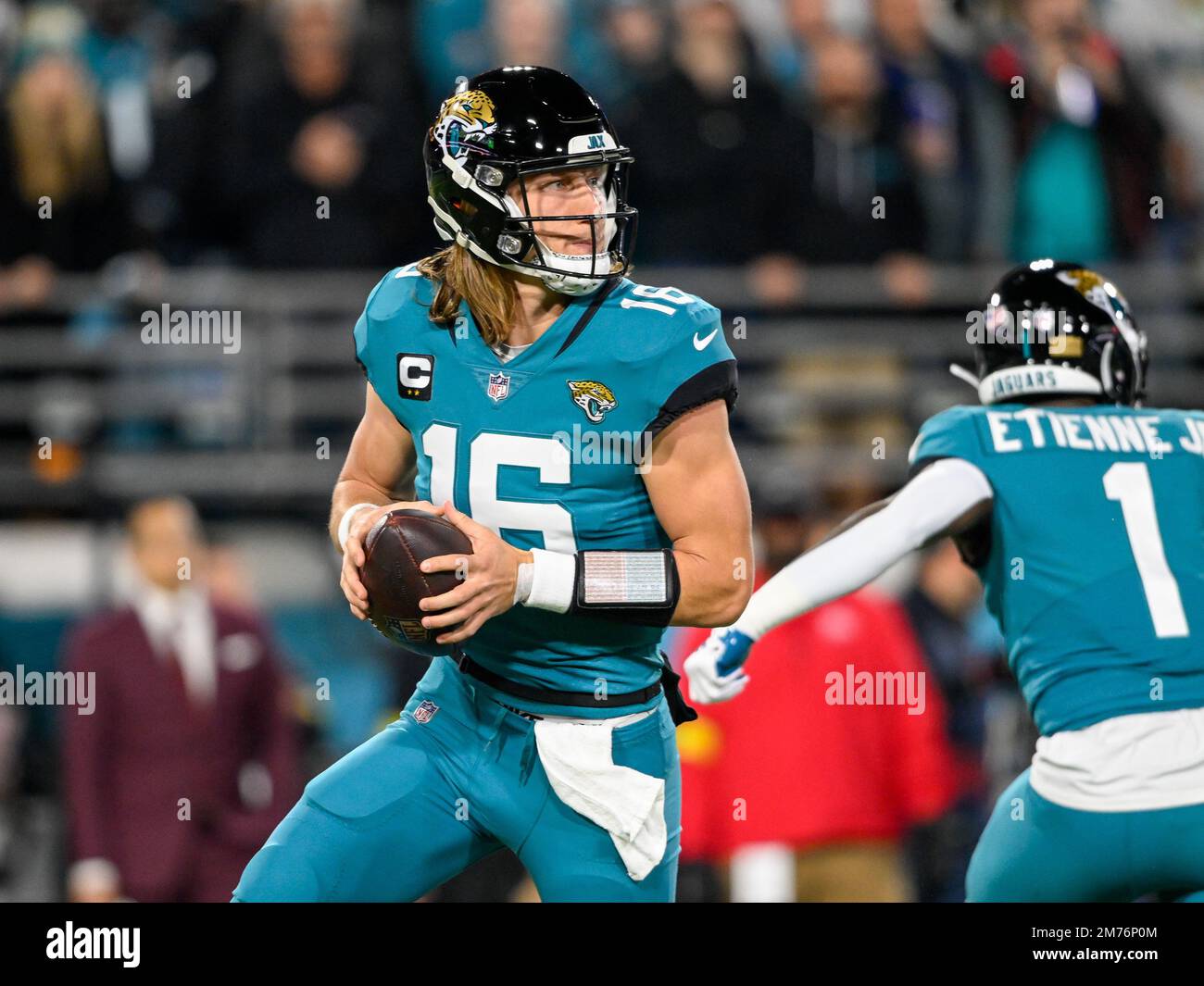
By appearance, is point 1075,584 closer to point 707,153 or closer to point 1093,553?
point 1093,553

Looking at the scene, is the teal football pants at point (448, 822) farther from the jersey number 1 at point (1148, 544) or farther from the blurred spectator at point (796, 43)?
the blurred spectator at point (796, 43)

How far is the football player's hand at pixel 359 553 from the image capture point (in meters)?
3.48

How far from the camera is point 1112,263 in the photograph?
7887mm

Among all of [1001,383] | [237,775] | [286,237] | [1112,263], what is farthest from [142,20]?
[1001,383]

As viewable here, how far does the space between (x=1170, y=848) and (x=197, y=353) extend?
16.3 feet

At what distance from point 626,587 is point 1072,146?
5.00 metres

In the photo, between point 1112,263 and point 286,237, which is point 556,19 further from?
point 1112,263

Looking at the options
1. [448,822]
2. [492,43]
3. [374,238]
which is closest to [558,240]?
[448,822]

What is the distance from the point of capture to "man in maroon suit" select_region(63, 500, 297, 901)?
6258 millimetres

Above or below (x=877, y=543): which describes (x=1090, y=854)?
below

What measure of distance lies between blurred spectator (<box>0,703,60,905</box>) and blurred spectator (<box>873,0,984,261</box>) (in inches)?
164

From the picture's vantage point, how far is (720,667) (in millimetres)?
3926

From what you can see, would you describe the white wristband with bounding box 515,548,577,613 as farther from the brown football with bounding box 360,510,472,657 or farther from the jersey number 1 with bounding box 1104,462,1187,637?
the jersey number 1 with bounding box 1104,462,1187,637

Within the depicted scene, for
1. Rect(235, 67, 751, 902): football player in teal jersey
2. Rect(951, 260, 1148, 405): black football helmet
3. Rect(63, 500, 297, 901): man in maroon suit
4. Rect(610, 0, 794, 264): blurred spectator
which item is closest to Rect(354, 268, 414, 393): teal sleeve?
Rect(235, 67, 751, 902): football player in teal jersey
